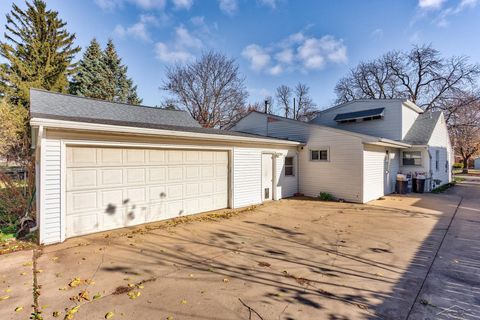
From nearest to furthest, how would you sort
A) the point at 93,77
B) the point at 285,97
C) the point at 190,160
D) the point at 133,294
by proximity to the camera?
the point at 133,294 < the point at 190,160 < the point at 93,77 < the point at 285,97

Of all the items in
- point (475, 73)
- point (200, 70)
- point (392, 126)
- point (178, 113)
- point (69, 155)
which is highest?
point (200, 70)

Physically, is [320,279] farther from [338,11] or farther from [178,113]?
[178,113]

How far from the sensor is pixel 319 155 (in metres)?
10.8

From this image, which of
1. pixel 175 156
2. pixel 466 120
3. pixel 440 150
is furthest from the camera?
pixel 466 120

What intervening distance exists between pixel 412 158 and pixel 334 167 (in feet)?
22.0

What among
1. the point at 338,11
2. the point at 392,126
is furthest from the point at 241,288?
the point at 392,126

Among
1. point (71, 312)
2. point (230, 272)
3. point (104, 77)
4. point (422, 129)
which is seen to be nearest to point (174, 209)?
point (230, 272)

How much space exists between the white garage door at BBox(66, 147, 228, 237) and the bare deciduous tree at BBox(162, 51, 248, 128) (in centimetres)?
1805

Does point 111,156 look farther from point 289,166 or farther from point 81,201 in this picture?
point 289,166

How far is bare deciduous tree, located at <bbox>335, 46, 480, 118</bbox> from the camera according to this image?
22.7m

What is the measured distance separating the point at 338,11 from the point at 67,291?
43.4 feet

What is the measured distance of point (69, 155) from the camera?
5.27 m

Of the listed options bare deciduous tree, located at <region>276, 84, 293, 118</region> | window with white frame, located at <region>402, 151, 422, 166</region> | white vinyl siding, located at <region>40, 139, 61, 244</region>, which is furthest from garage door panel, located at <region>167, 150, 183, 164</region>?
bare deciduous tree, located at <region>276, 84, 293, 118</region>

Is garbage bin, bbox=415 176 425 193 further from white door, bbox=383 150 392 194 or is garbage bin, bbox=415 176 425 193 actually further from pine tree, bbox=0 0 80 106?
pine tree, bbox=0 0 80 106
